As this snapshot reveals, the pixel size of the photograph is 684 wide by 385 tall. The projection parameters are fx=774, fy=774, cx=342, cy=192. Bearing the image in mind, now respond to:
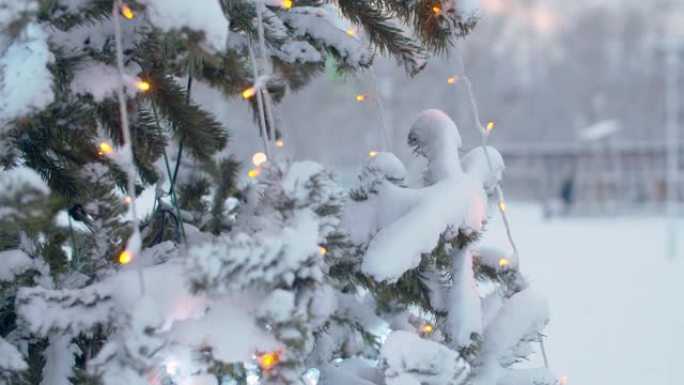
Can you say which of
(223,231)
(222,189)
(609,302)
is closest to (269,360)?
(223,231)

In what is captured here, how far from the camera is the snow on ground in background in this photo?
4719mm

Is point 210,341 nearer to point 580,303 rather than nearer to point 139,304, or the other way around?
point 139,304

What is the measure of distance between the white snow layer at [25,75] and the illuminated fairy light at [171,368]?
33 centimetres

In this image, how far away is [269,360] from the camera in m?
0.90

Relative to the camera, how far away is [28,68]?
855 millimetres

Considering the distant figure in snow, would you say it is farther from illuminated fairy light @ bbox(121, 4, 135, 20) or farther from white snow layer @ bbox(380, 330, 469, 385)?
illuminated fairy light @ bbox(121, 4, 135, 20)

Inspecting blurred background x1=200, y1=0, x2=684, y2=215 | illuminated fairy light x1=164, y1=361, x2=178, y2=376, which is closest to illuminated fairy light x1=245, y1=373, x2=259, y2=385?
illuminated fairy light x1=164, y1=361, x2=178, y2=376

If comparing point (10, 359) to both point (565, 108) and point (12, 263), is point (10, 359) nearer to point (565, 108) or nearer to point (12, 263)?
point (12, 263)

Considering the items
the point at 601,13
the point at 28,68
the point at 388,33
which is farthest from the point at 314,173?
the point at 601,13

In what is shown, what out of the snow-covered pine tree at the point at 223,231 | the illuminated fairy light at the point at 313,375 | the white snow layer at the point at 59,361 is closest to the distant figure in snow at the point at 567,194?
the snow-covered pine tree at the point at 223,231

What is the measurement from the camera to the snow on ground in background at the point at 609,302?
4.72 m

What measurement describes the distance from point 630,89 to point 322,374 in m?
30.9

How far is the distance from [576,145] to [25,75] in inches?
1025

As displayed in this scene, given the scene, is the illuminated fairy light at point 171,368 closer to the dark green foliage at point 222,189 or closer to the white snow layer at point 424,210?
the white snow layer at point 424,210
